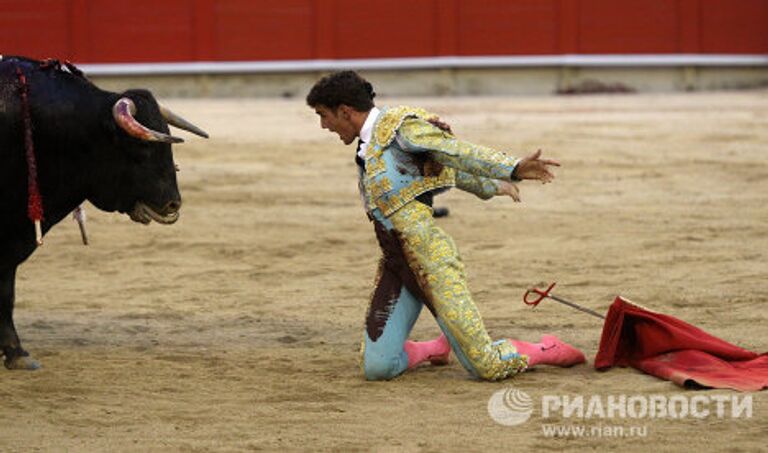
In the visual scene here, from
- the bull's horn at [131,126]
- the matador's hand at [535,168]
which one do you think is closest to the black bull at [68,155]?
the bull's horn at [131,126]

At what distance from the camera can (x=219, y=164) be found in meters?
10.1

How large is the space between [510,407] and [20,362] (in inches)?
62.0

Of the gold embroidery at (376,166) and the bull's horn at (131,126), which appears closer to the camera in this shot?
the gold embroidery at (376,166)

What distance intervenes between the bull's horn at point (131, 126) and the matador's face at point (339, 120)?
1.45 ft

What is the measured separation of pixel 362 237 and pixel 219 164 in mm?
2619

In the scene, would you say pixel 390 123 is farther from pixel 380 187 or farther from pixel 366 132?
pixel 380 187

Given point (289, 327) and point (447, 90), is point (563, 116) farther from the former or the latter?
point (289, 327)

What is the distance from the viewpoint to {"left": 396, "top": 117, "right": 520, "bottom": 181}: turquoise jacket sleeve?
449 cm

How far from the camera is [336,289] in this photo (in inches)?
254

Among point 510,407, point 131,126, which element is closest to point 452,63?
point 131,126

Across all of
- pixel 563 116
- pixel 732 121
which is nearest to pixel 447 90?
pixel 563 116

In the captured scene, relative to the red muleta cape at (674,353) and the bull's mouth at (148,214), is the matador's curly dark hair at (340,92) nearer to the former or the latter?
the bull's mouth at (148,214)

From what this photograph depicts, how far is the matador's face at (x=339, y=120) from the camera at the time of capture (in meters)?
4.71

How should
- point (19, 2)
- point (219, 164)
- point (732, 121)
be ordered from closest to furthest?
1. point (219, 164)
2. point (732, 121)
3. point (19, 2)
